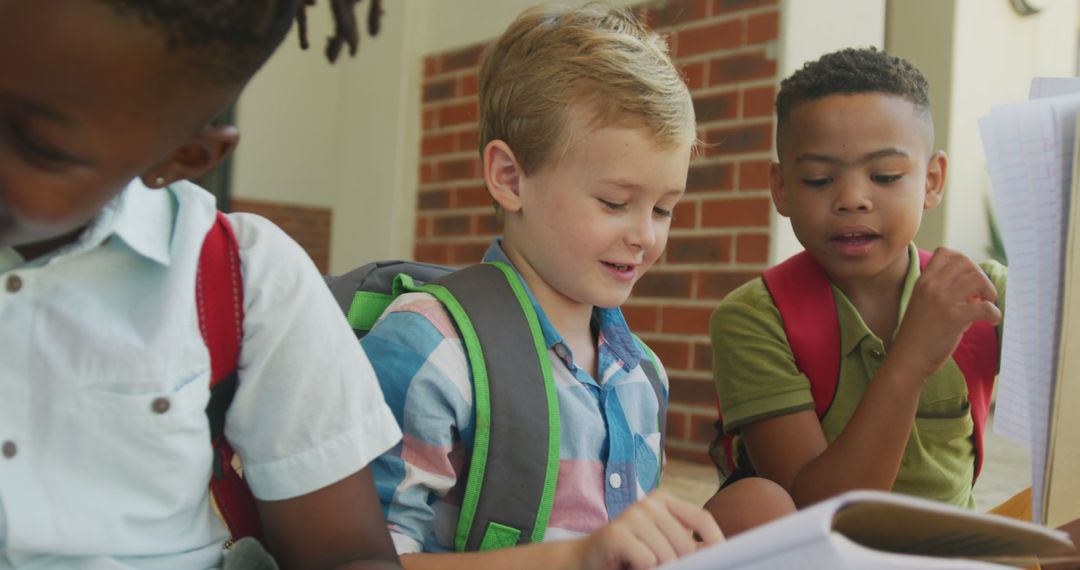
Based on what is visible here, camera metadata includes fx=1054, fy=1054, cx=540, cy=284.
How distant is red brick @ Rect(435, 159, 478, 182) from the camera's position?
12.3ft

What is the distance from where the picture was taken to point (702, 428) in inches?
125

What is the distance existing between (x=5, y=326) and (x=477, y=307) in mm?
583

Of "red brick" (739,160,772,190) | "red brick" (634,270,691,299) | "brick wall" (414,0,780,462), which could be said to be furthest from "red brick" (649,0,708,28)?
"red brick" (634,270,691,299)

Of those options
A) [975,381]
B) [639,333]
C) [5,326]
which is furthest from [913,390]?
[639,333]

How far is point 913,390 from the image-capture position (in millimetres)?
1427

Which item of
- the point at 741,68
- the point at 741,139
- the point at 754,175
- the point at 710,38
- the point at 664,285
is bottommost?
the point at 664,285

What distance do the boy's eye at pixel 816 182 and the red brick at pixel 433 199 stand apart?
7.48ft

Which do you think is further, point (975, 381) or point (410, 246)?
point (410, 246)

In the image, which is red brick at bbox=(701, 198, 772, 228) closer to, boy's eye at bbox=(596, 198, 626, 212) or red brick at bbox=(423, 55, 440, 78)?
red brick at bbox=(423, 55, 440, 78)

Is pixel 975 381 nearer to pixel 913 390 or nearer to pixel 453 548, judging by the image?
pixel 913 390

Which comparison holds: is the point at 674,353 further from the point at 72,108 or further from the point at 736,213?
the point at 72,108

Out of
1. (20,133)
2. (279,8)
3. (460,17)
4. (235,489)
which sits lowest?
(235,489)

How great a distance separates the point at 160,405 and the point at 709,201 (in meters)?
2.38

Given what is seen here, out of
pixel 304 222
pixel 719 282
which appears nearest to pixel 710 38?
pixel 719 282
